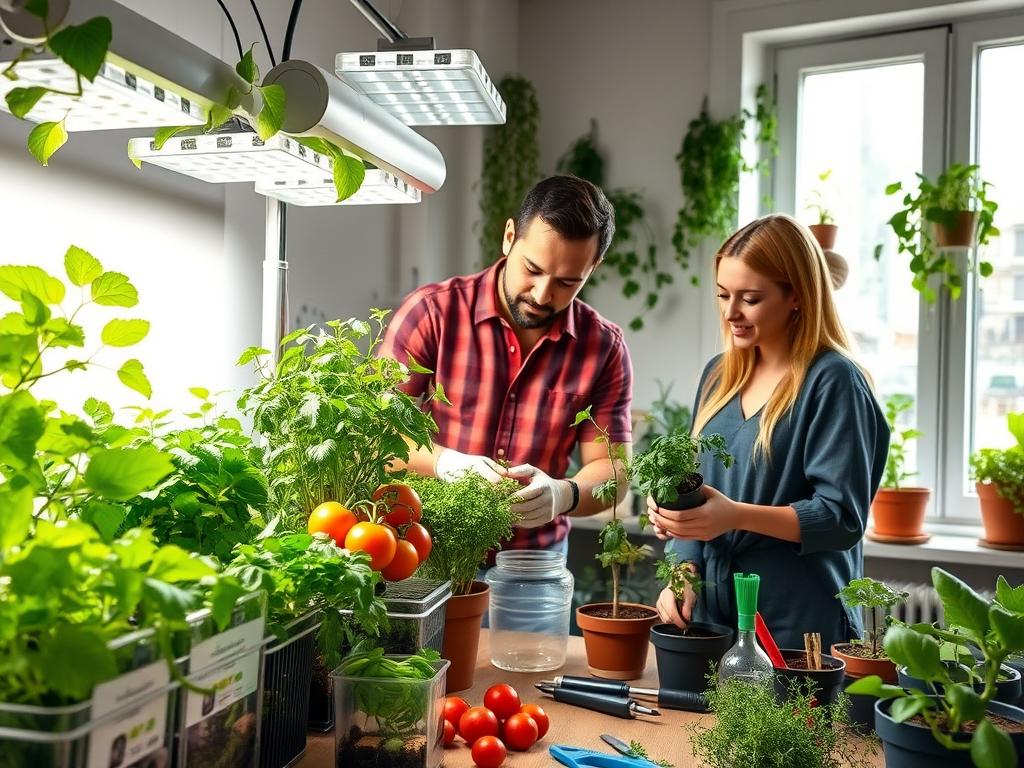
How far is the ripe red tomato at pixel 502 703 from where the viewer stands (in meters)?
1.26

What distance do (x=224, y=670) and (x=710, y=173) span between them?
9.53 ft

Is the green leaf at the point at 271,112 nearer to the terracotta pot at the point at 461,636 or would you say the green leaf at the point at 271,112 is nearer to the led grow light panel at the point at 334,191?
the led grow light panel at the point at 334,191

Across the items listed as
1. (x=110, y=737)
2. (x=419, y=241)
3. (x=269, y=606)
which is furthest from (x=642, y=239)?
(x=110, y=737)

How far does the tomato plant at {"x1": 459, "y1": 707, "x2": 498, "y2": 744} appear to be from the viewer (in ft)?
3.97

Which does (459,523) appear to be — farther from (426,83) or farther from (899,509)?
(899,509)

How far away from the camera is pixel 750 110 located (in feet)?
11.7

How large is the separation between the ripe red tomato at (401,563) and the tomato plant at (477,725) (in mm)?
202

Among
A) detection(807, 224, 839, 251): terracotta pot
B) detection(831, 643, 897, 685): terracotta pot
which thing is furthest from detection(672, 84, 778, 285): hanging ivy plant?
detection(831, 643, 897, 685): terracotta pot

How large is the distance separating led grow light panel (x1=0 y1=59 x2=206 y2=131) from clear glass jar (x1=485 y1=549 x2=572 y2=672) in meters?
0.91

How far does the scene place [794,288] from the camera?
1.96m

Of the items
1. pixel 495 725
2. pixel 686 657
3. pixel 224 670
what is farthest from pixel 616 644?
pixel 224 670

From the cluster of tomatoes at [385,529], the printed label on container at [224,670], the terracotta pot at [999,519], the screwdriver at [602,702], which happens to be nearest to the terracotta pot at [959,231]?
the terracotta pot at [999,519]

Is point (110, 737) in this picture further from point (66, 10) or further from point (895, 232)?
point (895, 232)

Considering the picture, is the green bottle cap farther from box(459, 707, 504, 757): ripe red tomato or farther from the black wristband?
the black wristband
